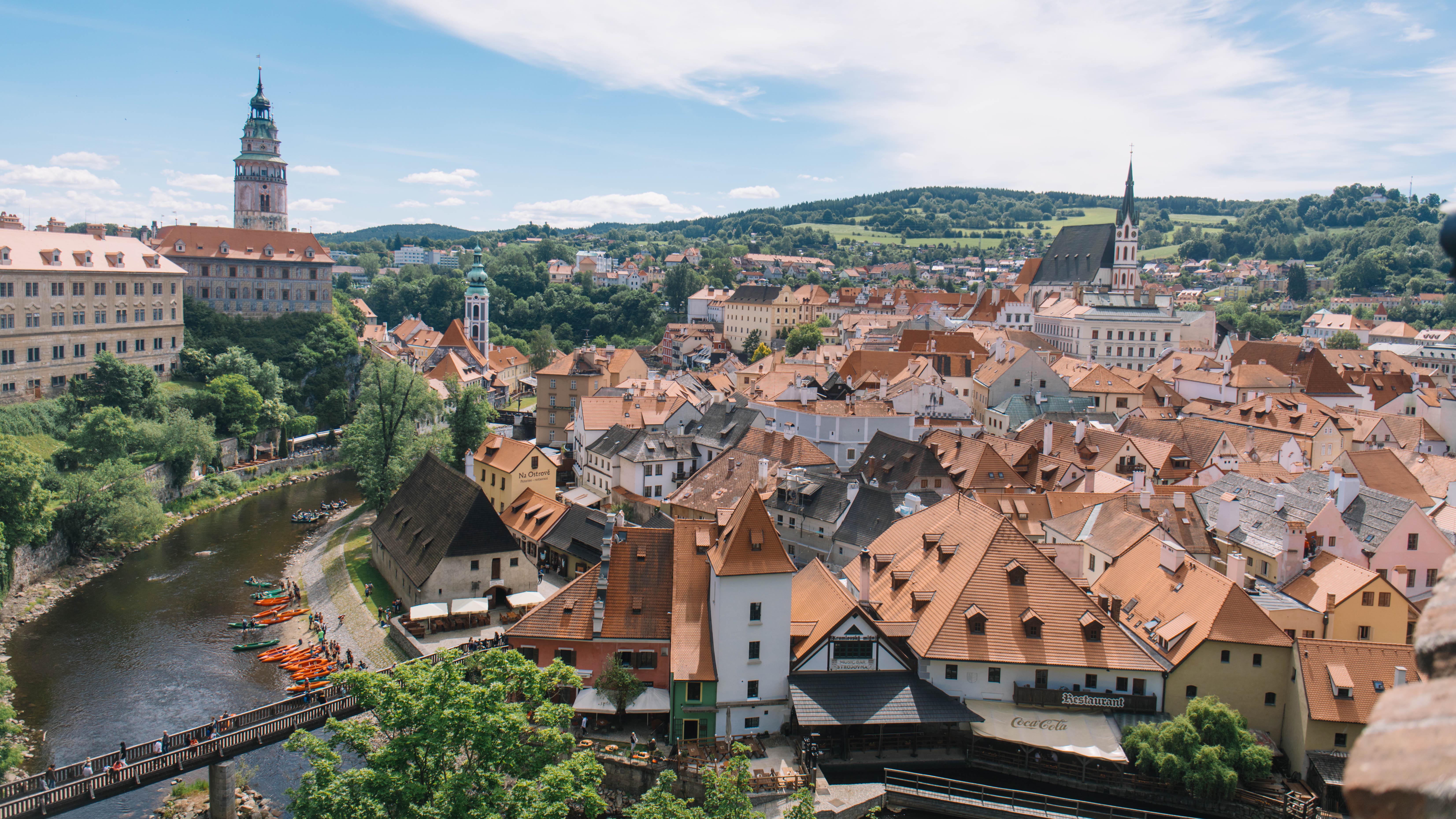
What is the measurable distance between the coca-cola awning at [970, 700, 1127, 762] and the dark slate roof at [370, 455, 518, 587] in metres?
23.1

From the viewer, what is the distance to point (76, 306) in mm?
76938

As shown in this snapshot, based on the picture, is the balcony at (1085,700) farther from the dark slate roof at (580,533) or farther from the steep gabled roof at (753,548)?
the dark slate roof at (580,533)

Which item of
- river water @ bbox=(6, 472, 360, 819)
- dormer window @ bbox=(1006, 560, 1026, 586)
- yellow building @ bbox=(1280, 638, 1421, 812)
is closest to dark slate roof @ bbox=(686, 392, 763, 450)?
river water @ bbox=(6, 472, 360, 819)

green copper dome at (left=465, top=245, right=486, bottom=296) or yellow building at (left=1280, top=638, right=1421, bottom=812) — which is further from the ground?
green copper dome at (left=465, top=245, right=486, bottom=296)

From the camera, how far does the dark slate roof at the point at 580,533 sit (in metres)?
47.7

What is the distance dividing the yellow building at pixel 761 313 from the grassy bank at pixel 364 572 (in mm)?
89253

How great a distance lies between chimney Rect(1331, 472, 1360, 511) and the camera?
44.3 meters

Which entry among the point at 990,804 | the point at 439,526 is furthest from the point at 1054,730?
the point at 439,526

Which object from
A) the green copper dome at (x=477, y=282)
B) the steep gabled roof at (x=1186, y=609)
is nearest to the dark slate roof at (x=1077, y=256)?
the green copper dome at (x=477, y=282)

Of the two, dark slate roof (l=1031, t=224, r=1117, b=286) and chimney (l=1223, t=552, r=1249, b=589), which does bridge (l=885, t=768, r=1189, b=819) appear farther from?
dark slate roof (l=1031, t=224, r=1117, b=286)

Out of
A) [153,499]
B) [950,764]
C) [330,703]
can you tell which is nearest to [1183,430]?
[950,764]

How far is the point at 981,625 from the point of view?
33.7 metres

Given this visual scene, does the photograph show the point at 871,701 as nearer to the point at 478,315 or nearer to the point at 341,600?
the point at 341,600

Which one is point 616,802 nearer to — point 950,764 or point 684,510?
point 950,764
